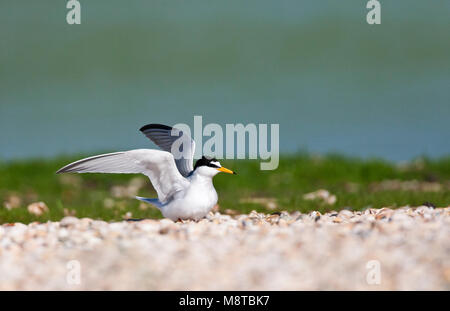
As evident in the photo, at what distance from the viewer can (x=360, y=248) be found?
6.52 metres

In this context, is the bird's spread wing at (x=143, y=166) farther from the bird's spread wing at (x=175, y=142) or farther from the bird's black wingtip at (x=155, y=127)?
the bird's black wingtip at (x=155, y=127)

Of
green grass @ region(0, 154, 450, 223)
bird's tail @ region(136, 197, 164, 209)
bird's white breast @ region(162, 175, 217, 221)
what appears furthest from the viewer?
green grass @ region(0, 154, 450, 223)

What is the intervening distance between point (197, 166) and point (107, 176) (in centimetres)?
1098

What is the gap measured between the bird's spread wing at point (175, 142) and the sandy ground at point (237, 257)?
156 cm

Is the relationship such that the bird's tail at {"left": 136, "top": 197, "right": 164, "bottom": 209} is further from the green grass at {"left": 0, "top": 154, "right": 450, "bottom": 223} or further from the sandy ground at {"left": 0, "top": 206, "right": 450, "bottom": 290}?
the green grass at {"left": 0, "top": 154, "right": 450, "bottom": 223}

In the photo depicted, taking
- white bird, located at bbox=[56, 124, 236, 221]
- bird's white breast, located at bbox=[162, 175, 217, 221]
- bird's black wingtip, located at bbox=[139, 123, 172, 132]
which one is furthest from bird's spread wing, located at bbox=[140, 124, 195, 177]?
bird's white breast, located at bbox=[162, 175, 217, 221]

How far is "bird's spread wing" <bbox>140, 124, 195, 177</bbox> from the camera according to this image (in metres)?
9.11

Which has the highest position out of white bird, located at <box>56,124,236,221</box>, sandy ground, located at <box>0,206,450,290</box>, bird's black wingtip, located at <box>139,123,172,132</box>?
bird's black wingtip, located at <box>139,123,172,132</box>

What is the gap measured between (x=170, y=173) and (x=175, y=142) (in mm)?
613

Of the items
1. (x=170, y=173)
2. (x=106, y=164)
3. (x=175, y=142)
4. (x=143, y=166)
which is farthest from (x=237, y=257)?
(x=175, y=142)

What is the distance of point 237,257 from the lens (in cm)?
644

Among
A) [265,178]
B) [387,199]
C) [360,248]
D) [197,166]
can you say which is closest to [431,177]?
[265,178]

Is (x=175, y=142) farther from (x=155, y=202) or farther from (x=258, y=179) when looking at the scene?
(x=258, y=179)
